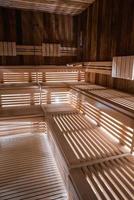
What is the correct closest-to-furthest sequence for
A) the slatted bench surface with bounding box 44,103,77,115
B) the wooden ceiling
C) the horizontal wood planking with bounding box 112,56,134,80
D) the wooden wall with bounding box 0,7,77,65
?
the horizontal wood planking with bounding box 112,56,134,80, the slatted bench surface with bounding box 44,103,77,115, the wooden ceiling, the wooden wall with bounding box 0,7,77,65

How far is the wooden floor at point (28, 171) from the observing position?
2217mm

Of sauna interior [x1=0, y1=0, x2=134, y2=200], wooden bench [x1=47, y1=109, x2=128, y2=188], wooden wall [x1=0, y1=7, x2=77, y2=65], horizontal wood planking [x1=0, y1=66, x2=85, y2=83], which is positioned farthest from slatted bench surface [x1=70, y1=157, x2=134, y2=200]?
wooden wall [x1=0, y1=7, x2=77, y2=65]

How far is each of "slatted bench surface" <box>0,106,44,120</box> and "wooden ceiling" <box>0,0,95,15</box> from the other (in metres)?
2.63

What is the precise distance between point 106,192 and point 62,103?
10.5ft

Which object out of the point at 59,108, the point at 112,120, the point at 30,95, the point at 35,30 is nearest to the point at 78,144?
the point at 112,120

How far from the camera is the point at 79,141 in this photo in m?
2.59

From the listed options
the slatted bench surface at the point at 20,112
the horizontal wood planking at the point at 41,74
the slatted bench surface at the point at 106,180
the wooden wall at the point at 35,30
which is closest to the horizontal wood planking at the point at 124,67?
the slatted bench surface at the point at 106,180

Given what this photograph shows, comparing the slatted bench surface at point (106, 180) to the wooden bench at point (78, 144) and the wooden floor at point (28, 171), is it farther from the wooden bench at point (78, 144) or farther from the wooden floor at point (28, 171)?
the wooden floor at point (28, 171)

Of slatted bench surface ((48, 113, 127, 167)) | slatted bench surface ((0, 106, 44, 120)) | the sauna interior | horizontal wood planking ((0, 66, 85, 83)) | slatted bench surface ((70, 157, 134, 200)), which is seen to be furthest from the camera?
horizontal wood planking ((0, 66, 85, 83))

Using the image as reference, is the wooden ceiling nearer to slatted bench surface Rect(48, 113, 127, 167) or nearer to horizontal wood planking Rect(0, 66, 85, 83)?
horizontal wood planking Rect(0, 66, 85, 83)

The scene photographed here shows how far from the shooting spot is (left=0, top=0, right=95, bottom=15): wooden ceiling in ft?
13.4

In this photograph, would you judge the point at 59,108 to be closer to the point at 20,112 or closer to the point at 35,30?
the point at 20,112

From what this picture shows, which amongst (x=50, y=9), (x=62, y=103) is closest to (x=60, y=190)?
(x=62, y=103)

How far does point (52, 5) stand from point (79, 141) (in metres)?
3.55
